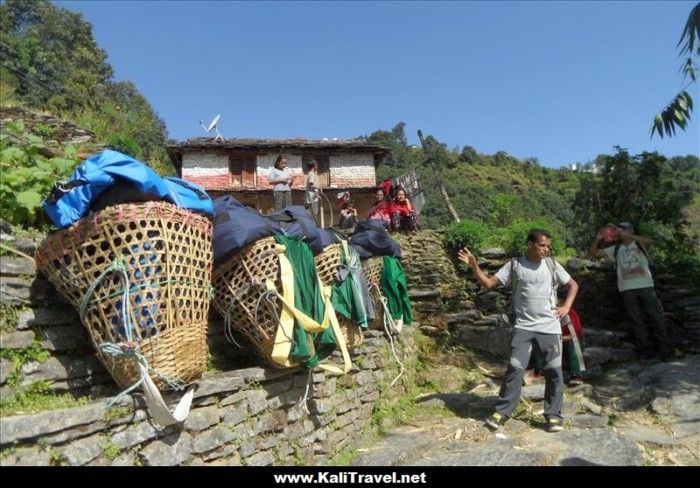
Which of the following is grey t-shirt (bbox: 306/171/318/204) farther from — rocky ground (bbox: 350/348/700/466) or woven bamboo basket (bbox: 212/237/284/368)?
woven bamboo basket (bbox: 212/237/284/368)

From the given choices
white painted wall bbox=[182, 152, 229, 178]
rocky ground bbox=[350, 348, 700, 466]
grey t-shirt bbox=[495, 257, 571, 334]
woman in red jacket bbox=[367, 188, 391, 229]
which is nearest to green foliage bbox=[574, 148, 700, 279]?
rocky ground bbox=[350, 348, 700, 466]

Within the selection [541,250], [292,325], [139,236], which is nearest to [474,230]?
[541,250]

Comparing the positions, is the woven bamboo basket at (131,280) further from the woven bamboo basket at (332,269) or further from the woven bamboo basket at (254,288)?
the woven bamboo basket at (332,269)

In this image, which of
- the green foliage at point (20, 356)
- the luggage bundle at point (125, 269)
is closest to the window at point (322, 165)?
the luggage bundle at point (125, 269)

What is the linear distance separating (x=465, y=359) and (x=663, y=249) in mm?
3942

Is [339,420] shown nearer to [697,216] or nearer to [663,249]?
[663,249]

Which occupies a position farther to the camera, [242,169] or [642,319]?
[242,169]

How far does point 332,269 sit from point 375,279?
1456 mm

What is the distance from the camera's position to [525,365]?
168 inches

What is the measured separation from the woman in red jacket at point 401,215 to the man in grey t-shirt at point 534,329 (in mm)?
5047

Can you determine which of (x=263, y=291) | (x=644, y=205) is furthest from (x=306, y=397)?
(x=644, y=205)

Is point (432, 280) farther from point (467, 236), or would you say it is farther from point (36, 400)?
point (36, 400)

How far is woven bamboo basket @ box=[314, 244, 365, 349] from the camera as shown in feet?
13.9

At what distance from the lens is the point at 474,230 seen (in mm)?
8805
